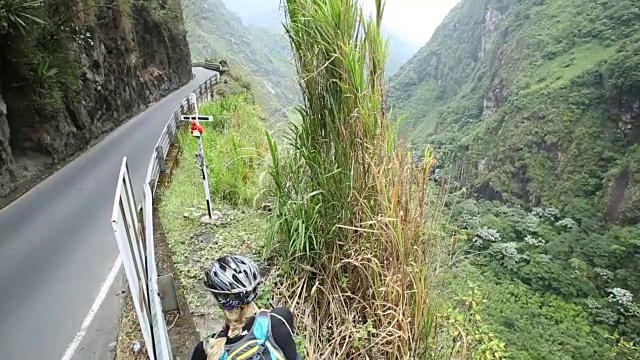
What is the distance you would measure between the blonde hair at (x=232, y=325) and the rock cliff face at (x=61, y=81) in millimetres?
9501

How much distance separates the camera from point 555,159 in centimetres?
6197

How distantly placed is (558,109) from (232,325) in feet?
236

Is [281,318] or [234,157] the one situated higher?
[281,318]

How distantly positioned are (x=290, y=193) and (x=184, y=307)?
152 cm

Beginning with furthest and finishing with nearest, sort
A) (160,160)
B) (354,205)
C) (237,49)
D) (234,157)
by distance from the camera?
(237,49)
(160,160)
(234,157)
(354,205)

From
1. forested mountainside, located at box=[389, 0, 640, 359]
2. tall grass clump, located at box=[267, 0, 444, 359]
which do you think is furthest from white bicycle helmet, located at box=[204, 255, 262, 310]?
forested mountainside, located at box=[389, 0, 640, 359]

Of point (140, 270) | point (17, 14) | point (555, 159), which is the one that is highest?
point (17, 14)

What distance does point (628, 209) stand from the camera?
48312mm

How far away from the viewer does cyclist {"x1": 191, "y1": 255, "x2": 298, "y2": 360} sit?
5.83 ft

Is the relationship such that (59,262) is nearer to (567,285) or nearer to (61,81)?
(61,81)

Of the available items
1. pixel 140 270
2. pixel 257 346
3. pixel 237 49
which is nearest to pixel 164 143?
pixel 140 270

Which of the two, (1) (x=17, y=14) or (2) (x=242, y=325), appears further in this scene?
(1) (x=17, y=14)

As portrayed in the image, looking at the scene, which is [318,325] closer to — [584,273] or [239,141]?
[239,141]

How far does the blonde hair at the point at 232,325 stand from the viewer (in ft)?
5.90
